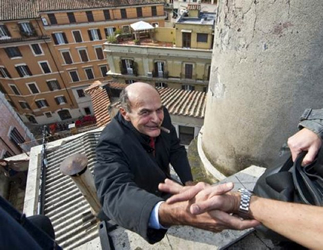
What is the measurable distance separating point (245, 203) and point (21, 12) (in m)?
22.5

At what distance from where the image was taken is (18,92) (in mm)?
19328

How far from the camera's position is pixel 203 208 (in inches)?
45.1

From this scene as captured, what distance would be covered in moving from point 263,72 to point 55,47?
21.1 m

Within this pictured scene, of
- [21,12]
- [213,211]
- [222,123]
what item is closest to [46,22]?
[21,12]

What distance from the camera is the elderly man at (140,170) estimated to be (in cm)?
129

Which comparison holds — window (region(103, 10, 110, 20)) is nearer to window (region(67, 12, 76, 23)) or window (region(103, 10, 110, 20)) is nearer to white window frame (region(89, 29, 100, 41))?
white window frame (region(89, 29, 100, 41))

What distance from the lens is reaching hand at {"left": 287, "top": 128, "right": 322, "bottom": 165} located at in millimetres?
1397

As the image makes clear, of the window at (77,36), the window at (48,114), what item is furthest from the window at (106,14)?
the window at (48,114)

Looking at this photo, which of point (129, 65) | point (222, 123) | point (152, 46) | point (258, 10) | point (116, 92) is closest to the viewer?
point (258, 10)

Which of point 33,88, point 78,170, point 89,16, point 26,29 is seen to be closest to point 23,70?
point 33,88

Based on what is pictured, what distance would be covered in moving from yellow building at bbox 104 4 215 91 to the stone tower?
11.2 metres

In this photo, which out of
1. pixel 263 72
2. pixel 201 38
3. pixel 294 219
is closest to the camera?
pixel 294 219

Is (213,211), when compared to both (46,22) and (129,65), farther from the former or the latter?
(46,22)

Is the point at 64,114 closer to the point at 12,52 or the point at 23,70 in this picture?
the point at 23,70
